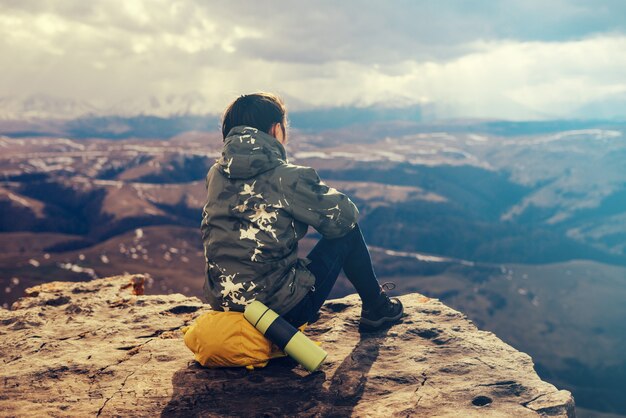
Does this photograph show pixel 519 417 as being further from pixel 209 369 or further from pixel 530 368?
pixel 209 369

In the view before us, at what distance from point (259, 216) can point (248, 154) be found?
1007 millimetres

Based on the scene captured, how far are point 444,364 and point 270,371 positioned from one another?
3465 millimetres

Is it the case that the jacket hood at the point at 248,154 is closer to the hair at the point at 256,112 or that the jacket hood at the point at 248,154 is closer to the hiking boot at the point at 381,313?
the hair at the point at 256,112

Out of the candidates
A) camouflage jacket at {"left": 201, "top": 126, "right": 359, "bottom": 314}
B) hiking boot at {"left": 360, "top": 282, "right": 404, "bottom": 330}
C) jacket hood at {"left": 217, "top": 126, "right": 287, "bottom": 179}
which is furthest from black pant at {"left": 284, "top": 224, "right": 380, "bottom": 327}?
jacket hood at {"left": 217, "top": 126, "right": 287, "bottom": 179}

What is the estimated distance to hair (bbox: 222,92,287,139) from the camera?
26.9 feet

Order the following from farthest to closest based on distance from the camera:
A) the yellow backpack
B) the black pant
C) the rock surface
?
1. the black pant
2. the yellow backpack
3. the rock surface

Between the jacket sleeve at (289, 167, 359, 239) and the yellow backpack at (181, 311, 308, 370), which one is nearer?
the jacket sleeve at (289, 167, 359, 239)

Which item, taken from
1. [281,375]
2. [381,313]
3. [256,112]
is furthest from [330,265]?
[256,112]

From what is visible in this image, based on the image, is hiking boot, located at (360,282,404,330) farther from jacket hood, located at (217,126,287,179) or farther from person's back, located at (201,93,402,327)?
jacket hood, located at (217,126,287,179)

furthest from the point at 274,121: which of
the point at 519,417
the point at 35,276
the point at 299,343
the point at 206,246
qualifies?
the point at 35,276

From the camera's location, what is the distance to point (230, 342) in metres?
8.23

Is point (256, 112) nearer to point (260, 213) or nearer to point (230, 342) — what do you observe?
point (260, 213)

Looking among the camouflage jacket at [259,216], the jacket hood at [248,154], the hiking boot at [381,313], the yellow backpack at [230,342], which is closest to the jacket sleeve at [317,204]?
the camouflage jacket at [259,216]

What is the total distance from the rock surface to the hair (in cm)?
429
